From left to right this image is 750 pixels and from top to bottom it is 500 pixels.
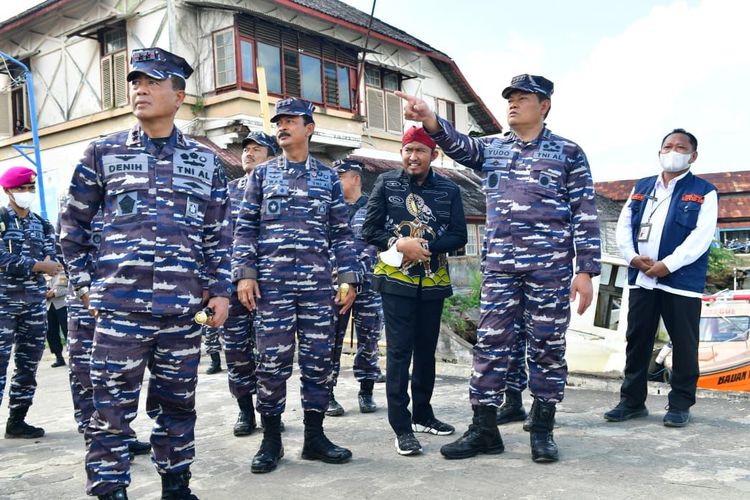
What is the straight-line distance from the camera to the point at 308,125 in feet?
14.0

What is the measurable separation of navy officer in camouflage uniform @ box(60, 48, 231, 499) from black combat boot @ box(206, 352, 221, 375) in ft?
14.1

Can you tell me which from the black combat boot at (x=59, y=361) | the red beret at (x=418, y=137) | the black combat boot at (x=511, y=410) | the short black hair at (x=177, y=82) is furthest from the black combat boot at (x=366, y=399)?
the black combat boot at (x=59, y=361)

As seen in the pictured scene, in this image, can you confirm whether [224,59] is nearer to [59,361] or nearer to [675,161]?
[59,361]

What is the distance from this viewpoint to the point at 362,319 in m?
5.84

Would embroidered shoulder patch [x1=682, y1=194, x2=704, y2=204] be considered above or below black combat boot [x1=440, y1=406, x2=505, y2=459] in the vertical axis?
above

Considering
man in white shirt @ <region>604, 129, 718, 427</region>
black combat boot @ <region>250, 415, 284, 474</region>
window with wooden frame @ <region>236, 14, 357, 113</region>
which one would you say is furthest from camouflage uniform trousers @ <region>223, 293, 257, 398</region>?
window with wooden frame @ <region>236, 14, 357, 113</region>

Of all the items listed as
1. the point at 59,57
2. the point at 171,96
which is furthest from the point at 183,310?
the point at 59,57

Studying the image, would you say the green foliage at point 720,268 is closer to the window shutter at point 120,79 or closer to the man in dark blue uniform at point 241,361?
the window shutter at point 120,79

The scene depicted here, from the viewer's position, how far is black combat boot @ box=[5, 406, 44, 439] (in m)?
4.99

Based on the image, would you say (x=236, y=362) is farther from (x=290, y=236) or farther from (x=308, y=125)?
(x=308, y=125)

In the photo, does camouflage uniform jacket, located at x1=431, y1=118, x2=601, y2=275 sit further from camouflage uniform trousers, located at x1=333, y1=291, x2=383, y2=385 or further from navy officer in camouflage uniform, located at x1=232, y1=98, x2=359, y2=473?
camouflage uniform trousers, located at x1=333, y1=291, x2=383, y2=385

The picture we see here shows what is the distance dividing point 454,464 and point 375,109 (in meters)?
16.3

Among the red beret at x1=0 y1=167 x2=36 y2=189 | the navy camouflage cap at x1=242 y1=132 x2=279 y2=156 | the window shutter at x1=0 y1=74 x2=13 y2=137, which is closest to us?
the red beret at x1=0 y1=167 x2=36 y2=189

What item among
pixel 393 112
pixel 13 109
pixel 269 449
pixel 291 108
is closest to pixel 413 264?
pixel 291 108
